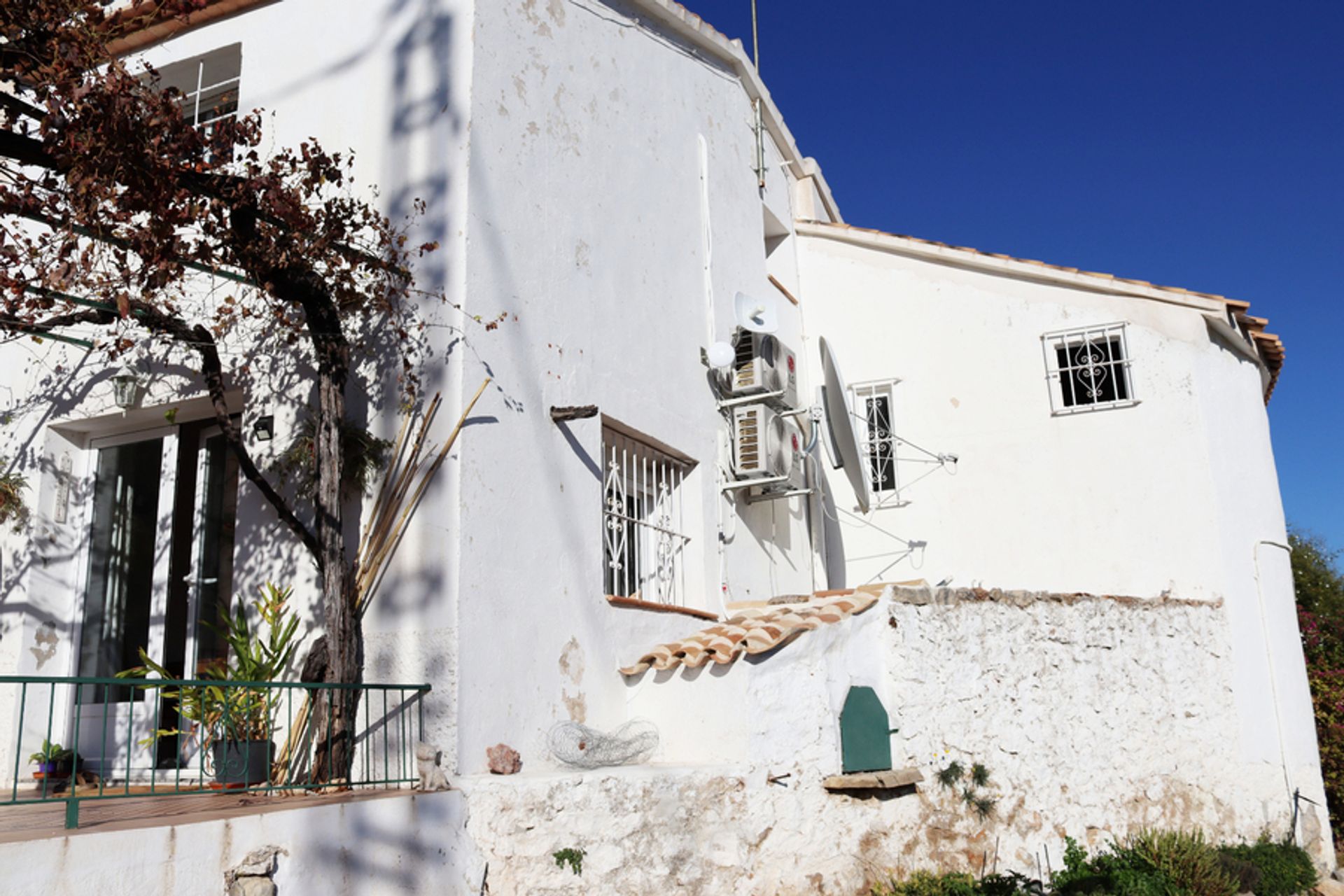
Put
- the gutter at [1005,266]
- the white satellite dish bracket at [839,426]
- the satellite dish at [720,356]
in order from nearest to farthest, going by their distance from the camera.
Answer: the satellite dish at [720,356] < the white satellite dish bracket at [839,426] < the gutter at [1005,266]

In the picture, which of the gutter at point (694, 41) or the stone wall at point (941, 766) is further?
the gutter at point (694, 41)

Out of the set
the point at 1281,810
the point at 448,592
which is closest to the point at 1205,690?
the point at 1281,810

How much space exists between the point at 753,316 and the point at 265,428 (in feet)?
14.6

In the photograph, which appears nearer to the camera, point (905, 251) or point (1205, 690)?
point (1205, 690)

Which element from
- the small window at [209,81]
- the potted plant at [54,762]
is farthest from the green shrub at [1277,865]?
the small window at [209,81]

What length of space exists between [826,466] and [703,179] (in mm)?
3660

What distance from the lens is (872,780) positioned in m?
7.11

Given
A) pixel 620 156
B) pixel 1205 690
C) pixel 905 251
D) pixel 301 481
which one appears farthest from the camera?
pixel 905 251

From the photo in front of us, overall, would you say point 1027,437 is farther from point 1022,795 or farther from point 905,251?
point 1022,795

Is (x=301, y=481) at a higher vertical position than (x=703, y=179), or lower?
lower

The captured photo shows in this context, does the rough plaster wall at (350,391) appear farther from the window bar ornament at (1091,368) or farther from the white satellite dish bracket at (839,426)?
the window bar ornament at (1091,368)

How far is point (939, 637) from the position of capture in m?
8.17

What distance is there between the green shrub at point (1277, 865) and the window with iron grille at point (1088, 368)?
4.14 meters

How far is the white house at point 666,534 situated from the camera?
626 centimetres
